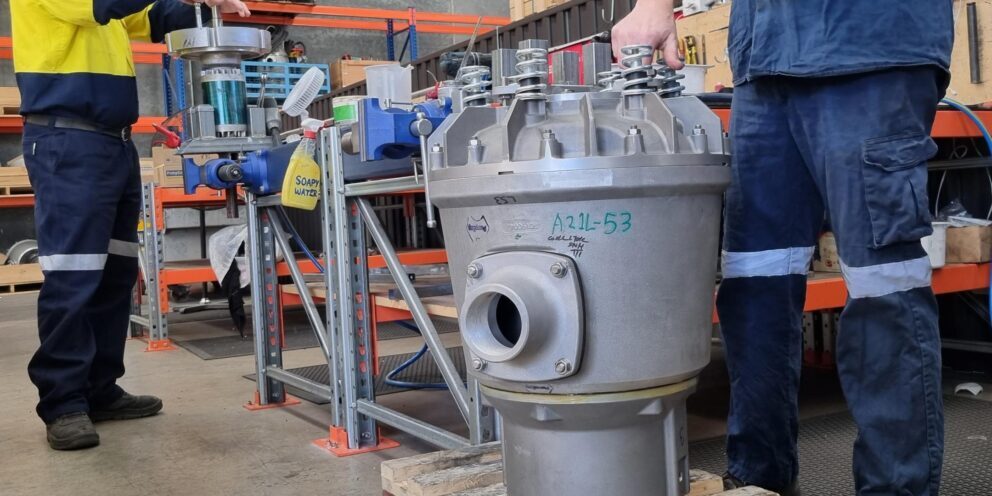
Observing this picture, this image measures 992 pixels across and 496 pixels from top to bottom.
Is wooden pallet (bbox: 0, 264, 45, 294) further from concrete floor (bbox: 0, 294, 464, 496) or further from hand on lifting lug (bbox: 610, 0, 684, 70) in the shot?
hand on lifting lug (bbox: 610, 0, 684, 70)

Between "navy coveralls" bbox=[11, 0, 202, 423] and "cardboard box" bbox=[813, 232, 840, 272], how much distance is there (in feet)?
6.78

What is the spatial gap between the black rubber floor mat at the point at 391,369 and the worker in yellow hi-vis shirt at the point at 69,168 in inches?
30.8

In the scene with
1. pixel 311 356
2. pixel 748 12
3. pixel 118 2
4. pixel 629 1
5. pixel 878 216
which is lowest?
pixel 311 356

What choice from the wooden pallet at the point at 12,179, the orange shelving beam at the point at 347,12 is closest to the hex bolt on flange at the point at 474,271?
the orange shelving beam at the point at 347,12

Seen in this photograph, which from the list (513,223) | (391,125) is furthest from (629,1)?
(513,223)

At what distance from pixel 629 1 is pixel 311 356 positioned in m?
2.26

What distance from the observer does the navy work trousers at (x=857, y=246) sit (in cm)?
115

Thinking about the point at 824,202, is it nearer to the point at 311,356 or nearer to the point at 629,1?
the point at 311,356

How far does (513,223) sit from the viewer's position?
1.05m

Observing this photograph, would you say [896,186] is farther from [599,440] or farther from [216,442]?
[216,442]

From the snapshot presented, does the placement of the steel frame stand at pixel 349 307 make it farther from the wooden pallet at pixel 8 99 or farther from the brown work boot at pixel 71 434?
the wooden pallet at pixel 8 99

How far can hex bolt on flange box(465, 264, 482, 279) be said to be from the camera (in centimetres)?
108

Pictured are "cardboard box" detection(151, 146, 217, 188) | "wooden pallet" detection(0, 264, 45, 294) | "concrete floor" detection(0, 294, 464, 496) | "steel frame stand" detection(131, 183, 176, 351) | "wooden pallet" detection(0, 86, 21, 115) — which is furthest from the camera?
"wooden pallet" detection(0, 86, 21, 115)

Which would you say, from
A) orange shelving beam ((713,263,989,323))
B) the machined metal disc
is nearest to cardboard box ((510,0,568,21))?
the machined metal disc
